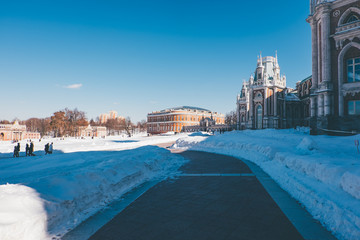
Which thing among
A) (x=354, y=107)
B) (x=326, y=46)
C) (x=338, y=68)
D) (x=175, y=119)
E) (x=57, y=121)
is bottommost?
(x=57, y=121)

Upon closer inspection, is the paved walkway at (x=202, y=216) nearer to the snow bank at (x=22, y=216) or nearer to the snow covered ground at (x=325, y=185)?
the snow covered ground at (x=325, y=185)

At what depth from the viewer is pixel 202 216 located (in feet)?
14.6

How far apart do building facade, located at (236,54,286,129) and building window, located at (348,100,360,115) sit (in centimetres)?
2166

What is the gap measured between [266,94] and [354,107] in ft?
77.3

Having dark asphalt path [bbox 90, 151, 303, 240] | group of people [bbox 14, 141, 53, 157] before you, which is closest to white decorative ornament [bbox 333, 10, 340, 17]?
dark asphalt path [bbox 90, 151, 303, 240]

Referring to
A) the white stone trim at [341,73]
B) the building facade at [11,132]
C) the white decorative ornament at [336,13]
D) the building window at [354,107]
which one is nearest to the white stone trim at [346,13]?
the white decorative ornament at [336,13]

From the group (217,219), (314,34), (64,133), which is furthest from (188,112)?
(217,219)

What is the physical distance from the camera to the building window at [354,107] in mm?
17237

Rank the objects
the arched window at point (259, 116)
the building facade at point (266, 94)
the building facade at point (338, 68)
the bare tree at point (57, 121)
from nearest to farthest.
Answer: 1. the building facade at point (338, 68)
2. the building facade at point (266, 94)
3. the arched window at point (259, 116)
4. the bare tree at point (57, 121)

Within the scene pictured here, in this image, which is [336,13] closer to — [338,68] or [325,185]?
[338,68]

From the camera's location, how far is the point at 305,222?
4.14m

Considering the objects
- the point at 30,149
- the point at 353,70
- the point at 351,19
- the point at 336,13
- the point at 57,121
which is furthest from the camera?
the point at 57,121

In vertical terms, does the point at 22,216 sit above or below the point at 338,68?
below

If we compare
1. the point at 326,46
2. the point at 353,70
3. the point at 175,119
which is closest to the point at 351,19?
the point at 326,46
